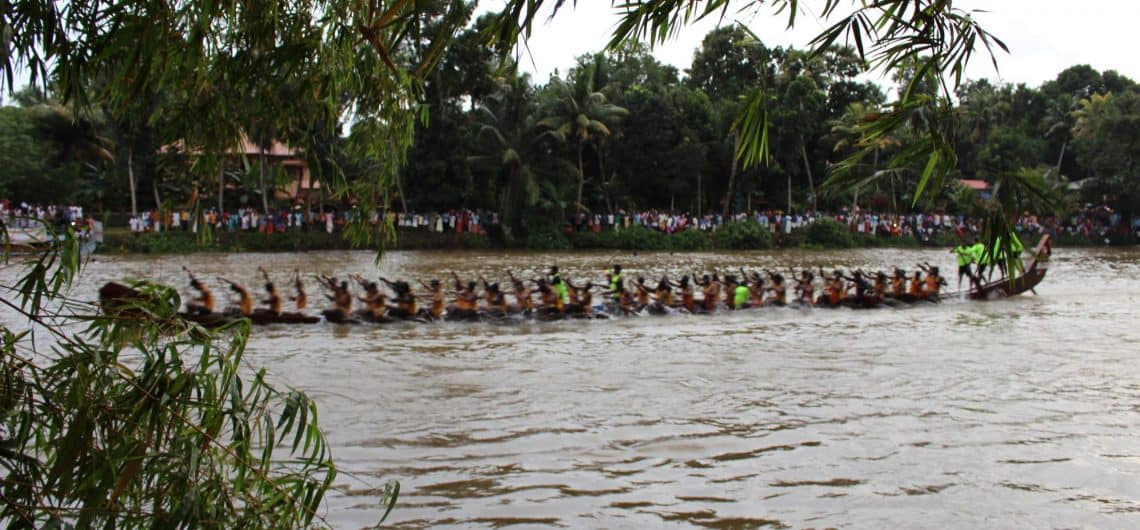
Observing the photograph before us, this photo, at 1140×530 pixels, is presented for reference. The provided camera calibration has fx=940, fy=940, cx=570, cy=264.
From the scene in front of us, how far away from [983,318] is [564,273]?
452 inches

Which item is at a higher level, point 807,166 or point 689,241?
point 807,166

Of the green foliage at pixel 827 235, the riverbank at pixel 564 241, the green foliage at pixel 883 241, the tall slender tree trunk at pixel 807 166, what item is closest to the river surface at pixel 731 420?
the riverbank at pixel 564 241

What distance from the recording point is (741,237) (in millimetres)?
34875

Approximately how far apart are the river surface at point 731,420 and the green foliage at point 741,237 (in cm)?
1920

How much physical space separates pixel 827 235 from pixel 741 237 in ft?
12.4

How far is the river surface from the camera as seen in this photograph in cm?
625

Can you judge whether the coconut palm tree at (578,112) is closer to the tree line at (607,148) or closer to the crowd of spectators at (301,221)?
the tree line at (607,148)

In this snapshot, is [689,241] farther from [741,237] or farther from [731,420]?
[731,420]

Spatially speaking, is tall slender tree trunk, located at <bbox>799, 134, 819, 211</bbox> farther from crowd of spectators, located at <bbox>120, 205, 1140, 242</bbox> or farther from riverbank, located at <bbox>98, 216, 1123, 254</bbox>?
riverbank, located at <bbox>98, 216, 1123, 254</bbox>

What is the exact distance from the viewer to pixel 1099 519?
6.08m

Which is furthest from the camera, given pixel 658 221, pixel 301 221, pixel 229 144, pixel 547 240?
pixel 658 221

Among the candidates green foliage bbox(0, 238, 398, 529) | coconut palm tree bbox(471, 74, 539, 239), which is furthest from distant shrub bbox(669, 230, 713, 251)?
green foliage bbox(0, 238, 398, 529)

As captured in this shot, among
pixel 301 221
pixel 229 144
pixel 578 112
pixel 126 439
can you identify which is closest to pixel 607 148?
pixel 578 112

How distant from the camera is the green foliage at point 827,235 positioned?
36.2m
